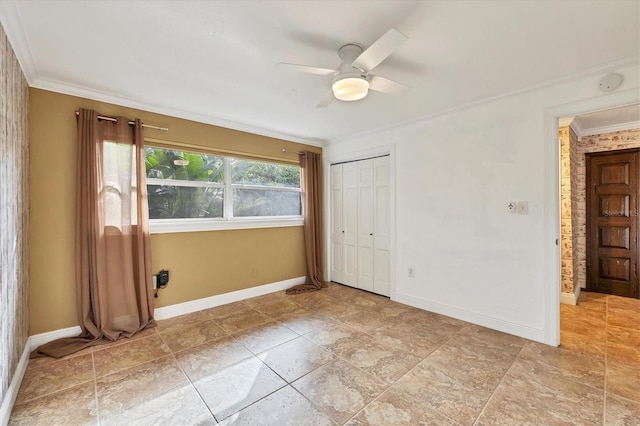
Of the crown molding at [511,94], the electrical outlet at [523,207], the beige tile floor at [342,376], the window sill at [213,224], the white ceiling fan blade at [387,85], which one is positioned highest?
the crown molding at [511,94]

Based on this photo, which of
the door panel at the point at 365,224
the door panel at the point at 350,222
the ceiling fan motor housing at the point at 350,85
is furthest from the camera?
the door panel at the point at 350,222

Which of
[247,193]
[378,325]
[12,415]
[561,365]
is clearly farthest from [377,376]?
[247,193]

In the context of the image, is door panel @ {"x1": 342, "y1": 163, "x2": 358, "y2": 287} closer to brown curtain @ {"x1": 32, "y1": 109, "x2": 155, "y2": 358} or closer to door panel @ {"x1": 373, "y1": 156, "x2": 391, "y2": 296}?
door panel @ {"x1": 373, "y1": 156, "x2": 391, "y2": 296}

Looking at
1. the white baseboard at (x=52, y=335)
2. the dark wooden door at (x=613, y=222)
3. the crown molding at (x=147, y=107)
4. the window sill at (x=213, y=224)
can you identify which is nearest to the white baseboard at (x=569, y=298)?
the dark wooden door at (x=613, y=222)

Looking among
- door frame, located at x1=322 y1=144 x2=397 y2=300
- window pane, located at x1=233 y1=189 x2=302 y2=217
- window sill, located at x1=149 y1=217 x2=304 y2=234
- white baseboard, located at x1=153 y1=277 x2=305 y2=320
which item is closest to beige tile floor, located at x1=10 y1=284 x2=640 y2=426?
white baseboard, located at x1=153 y1=277 x2=305 y2=320

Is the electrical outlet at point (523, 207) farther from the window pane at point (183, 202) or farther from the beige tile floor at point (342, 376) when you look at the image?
the window pane at point (183, 202)

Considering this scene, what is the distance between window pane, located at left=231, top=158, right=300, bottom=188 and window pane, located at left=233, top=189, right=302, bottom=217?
0.44ft

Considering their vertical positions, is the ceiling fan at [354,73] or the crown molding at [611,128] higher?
the crown molding at [611,128]

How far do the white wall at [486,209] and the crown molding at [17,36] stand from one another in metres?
3.58

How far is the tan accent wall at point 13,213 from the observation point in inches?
66.6

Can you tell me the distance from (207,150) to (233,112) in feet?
2.00

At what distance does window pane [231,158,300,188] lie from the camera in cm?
389

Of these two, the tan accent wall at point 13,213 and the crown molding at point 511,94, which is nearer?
the tan accent wall at point 13,213

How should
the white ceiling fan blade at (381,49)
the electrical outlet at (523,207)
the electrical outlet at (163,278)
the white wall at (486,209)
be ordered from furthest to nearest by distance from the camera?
the electrical outlet at (163,278) → the electrical outlet at (523,207) → the white wall at (486,209) → the white ceiling fan blade at (381,49)
